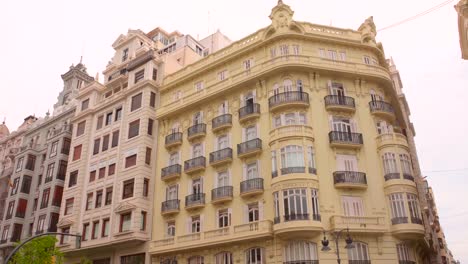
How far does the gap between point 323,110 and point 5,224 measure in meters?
39.4

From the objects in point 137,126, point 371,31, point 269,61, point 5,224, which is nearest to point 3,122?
point 5,224

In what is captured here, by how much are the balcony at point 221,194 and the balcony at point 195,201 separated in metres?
Result: 1.09

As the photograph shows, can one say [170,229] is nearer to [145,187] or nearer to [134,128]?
[145,187]

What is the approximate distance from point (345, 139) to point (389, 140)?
327 centimetres

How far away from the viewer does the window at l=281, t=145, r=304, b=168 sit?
2939 cm

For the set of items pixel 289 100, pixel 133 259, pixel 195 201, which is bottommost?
pixel 133 259

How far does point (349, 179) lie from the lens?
2931cm

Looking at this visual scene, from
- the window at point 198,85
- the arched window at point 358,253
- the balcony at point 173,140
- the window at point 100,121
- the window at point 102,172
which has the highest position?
the window at point 198,85

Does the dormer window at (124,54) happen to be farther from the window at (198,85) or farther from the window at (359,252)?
the window at (359,252)

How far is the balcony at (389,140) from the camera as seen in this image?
A: 30.6m

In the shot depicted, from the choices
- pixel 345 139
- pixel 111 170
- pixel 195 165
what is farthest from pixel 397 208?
pixel 111 170

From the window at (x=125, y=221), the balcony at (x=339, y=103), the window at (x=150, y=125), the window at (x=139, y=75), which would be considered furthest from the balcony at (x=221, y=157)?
the window at (x=139, y=75)

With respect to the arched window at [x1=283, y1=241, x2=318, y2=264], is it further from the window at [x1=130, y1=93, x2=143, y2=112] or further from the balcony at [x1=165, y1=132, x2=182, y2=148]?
the window at [x1=130, y1=93, x2=143, y2=112]

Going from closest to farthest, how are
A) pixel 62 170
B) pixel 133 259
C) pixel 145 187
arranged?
pixel 133 259
pixel 145 187
pixel 62 170
